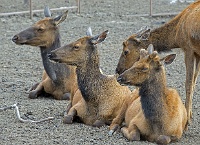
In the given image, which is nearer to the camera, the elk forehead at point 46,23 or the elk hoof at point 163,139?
the elk hoof at point 163,139

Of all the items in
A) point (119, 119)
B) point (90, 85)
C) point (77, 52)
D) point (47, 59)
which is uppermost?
point (77, 52)

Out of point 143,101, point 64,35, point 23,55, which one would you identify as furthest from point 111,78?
point 64,35

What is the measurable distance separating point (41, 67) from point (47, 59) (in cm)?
210

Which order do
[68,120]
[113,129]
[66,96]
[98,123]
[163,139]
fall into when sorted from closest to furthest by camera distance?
[163,139] → [113,129] → [98,123] → [68,120] → [66,96]

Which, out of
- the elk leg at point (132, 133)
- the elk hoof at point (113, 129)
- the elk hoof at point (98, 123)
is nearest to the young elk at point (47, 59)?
the elk hoof at point (98, 123)

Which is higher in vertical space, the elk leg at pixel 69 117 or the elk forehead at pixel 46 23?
the elk forehead at pixel 46 23

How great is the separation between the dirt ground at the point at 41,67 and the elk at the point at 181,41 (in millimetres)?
250

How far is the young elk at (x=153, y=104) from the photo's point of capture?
26.9 feet

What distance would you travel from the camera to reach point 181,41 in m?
10.2

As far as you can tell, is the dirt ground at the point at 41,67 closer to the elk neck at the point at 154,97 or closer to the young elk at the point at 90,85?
the young elk at the point at 90,85

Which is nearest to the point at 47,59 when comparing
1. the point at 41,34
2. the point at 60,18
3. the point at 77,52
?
the point at 41,34

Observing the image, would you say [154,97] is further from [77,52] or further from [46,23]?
[46,23]

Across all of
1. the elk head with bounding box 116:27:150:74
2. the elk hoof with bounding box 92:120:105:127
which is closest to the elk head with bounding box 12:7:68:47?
the elk head with bounding box 116:27:150:74

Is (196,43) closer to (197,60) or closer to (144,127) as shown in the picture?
(197,60)
